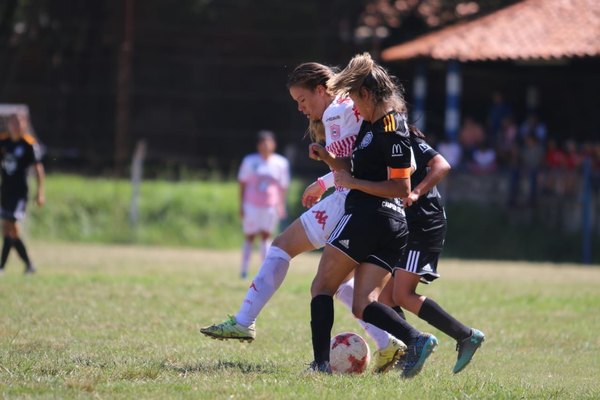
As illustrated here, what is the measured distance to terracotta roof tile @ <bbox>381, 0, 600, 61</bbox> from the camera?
2520 cm

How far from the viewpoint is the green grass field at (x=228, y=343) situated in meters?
6.37

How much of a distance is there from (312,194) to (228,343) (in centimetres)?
202

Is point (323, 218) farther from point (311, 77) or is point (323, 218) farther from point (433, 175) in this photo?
point (311, 77)

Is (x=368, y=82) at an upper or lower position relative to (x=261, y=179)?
upper

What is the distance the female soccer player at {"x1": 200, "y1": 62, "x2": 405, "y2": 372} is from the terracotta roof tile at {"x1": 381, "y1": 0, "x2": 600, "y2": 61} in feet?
60.8

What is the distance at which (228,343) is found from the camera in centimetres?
892

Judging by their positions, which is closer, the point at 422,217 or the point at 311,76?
the point at 311,76

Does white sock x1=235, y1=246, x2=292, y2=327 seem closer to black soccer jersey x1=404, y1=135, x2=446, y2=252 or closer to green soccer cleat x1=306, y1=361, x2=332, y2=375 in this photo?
green soccer cleat x1=306, y1=361, x2=332, y2=375

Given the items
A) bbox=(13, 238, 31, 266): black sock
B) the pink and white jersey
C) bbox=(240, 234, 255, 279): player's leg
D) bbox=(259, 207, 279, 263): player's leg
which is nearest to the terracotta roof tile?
the pink and white jersey

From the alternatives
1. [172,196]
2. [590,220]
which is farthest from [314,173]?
[590,220]

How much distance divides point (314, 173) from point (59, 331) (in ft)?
62.1

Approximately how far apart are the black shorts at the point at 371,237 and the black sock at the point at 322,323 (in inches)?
13.9

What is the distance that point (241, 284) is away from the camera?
14.0 meters

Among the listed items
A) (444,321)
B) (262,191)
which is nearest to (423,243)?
(444,321)
